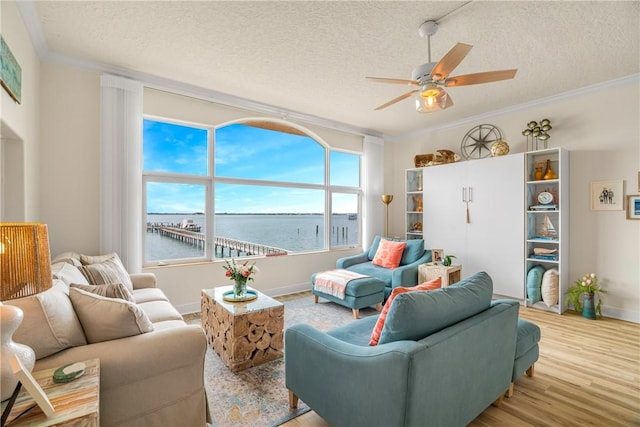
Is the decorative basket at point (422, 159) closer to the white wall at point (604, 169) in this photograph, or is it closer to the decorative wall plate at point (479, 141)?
the decorative wall plate at point (479, 141)

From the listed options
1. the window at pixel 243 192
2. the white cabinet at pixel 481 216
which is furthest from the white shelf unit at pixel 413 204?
the window at pixel 243 192

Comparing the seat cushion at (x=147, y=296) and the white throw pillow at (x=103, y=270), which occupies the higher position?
the white throw pillow at (x=103, y=270)

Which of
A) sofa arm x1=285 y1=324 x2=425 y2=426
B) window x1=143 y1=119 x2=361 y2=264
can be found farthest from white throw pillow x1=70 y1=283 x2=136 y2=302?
window x1=143 y1=119 x2=361 y2=264

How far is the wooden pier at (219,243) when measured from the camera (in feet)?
12.4

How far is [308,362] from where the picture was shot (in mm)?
1673

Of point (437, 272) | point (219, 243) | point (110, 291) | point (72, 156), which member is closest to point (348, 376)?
point (110, 291)

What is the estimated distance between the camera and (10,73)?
6.39 feet

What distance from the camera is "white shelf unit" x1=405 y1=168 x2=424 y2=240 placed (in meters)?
5.53

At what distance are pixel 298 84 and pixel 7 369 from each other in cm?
338

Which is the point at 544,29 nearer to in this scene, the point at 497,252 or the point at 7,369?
the point at 497,252

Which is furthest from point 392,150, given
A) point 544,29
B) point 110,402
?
point 110,402

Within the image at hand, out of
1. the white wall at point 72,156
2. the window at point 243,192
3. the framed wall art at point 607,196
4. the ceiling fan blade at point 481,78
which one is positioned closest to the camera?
the ceiling fan blade at point 481,78

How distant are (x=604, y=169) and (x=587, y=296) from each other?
152 centimetres

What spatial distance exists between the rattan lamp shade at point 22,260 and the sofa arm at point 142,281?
6.92 feet
